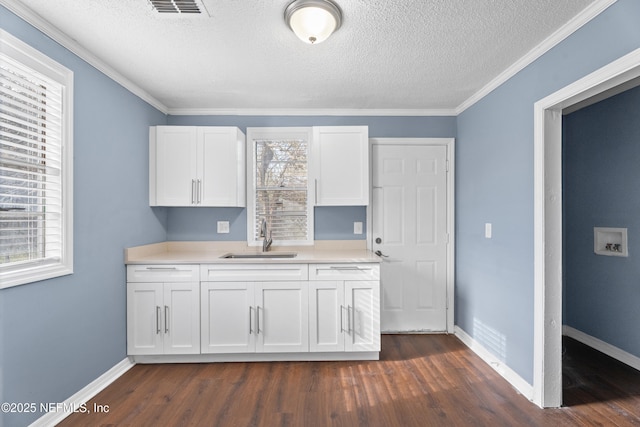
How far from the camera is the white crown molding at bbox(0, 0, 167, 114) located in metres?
1.74

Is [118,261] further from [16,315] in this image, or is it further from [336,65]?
[336,65]

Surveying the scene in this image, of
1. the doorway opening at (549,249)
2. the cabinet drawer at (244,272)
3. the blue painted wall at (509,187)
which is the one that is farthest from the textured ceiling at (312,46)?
the cabinet drawer at (244,272)

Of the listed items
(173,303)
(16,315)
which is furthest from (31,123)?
(173,303)

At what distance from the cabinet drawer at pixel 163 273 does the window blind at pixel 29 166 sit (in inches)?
29.3

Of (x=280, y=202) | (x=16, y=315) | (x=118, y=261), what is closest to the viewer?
(x=16, y=315)

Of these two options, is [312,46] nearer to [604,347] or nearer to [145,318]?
[145,318]

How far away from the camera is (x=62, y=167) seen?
6.65 feet

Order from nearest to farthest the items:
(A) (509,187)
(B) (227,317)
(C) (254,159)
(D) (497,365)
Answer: (A) (509,187)
(D) (497,365)
(B) (227,317)
(C) (254,159)

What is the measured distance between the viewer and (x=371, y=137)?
11.5 ft

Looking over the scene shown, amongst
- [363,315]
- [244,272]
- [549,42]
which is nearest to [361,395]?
[363,315]

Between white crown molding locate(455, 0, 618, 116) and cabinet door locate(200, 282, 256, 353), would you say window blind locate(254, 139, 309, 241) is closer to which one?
cabinet door locate(200, 282, 256, 353)

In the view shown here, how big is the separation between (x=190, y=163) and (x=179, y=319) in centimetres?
143

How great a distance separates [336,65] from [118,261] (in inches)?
91.7

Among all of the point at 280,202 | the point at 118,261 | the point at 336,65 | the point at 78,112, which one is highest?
the point at 336,65
